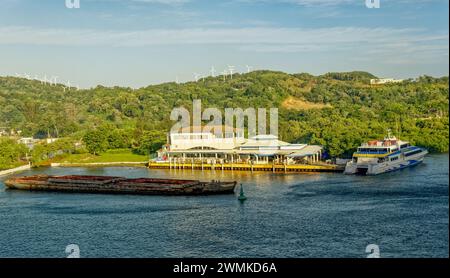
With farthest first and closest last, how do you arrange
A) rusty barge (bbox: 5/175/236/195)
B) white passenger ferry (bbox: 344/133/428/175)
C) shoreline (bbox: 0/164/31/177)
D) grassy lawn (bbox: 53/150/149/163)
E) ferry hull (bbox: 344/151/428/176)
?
grassy lawn (bbox: 53/150/149/163)
shoreline (bbox: 0/164/31/177)
white passenger ferry (bbox: 344/133/428/175)
ferry hull (bbox: 344/151/428/176)
rusty barge (bbox: 5/175/236/195)

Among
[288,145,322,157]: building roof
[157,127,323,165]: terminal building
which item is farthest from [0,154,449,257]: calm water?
[157,127,323,165]: terminal building

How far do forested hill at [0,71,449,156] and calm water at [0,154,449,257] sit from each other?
27.6 feet

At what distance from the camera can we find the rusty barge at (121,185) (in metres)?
18.7

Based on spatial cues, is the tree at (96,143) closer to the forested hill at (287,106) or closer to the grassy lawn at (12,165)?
the forested hill at (287,106)

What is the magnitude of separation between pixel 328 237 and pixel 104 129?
22797 millimetres

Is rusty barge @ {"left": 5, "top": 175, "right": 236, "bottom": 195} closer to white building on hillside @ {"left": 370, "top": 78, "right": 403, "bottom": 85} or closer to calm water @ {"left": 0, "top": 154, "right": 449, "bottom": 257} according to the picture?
calm water @ {"left": 0, "top": 154, "right": 449, "bottom": 257}

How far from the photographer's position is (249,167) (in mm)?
25141

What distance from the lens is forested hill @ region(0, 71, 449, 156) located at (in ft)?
92.5

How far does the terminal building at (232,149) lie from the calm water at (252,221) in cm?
537
